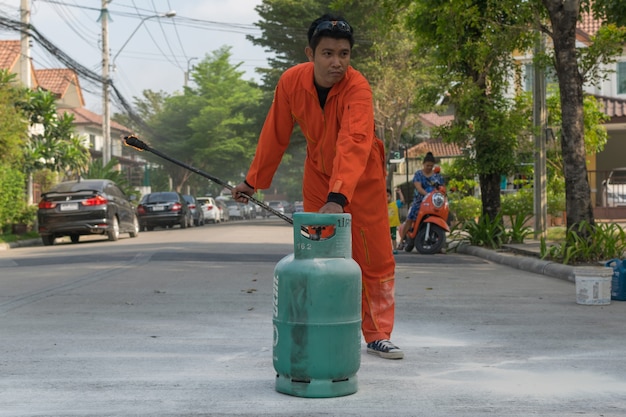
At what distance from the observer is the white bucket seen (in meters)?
8.77

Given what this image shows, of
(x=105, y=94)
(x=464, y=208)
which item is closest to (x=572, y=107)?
(x=464, y=208)

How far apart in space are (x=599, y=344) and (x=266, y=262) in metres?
8.18

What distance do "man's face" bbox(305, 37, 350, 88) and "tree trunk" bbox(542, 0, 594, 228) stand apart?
26.3 ft

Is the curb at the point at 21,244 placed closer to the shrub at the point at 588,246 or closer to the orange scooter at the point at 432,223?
the orange scooter at the point at 432,223

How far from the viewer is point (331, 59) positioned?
539 cm

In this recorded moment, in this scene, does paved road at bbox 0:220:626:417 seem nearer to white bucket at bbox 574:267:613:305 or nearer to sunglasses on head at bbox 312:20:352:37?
white bucket at bbox 574:267:613:305

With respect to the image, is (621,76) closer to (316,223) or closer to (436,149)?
(436,149)

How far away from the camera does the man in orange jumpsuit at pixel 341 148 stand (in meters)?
5.39

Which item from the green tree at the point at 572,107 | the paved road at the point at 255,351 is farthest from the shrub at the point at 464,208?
the paved road at the point at 255,351

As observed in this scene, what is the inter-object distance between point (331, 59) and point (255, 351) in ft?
6.17

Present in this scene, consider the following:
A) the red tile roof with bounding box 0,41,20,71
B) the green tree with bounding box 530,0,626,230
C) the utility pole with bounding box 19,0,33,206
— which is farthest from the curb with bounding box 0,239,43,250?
the red tile roof with bounding box 0,41,20,71

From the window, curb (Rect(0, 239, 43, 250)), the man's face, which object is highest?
the window

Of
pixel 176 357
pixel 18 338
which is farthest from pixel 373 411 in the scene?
pixel 18 338

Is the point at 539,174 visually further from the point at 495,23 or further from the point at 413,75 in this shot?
the point at 413,75
